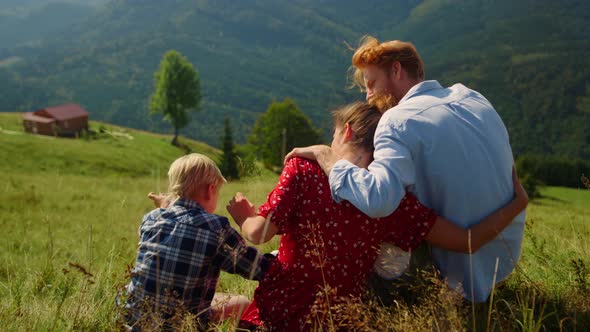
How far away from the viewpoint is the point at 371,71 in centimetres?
391

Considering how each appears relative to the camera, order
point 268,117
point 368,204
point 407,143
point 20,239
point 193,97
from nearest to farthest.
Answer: point 368,204 < point 407,143 < point 20,239 < point 268,117 < point 193,97

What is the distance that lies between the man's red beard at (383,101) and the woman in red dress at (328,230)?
0.32 meters

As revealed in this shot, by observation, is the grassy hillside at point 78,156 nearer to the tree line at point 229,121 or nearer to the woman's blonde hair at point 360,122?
the tree line at point 229,121

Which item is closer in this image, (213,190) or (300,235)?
(300,235)

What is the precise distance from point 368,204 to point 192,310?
1514 millimetres

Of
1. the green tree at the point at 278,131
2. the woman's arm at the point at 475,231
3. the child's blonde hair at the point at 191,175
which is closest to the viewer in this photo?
the woman's arm at the point at 475,231

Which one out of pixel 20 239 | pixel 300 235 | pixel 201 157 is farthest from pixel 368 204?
pixel 20 239

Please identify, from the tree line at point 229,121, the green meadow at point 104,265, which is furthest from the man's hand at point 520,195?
the tree line at point 229,121

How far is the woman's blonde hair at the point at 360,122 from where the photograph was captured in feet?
10.7

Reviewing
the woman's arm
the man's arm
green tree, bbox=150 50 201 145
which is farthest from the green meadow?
green tree, bbox=150 50 201 145

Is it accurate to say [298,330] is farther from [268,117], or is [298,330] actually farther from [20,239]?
[268,117]

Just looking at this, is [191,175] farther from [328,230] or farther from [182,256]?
[328,230]

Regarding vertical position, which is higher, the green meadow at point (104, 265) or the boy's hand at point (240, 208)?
the boy's hand at point (240, 208)

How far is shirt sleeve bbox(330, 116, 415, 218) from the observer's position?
281 centimetres
